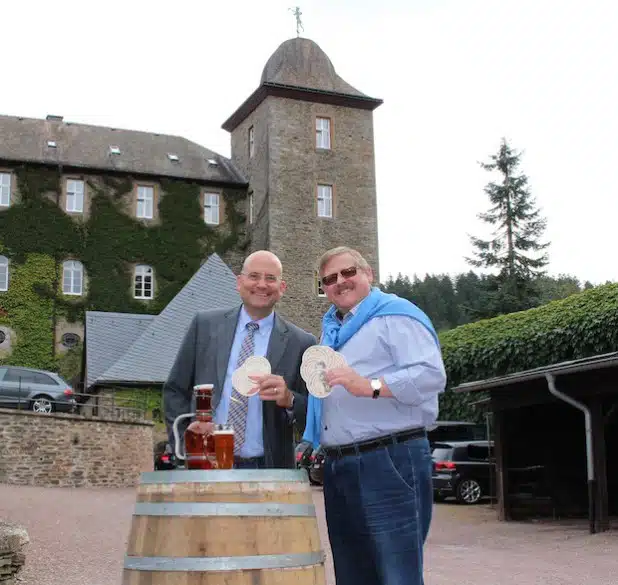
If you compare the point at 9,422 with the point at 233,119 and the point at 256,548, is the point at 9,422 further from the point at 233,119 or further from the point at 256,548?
the point at 233,119

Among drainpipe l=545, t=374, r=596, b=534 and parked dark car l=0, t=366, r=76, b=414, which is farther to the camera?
parked dark car l=0, t=366, r=76, b=414

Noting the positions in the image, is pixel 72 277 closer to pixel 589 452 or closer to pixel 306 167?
pixel 306 167

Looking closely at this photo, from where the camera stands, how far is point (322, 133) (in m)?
37.9

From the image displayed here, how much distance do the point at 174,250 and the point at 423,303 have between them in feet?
113

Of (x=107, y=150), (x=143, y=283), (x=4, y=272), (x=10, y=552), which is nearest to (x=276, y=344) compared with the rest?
(x=10, y=552)

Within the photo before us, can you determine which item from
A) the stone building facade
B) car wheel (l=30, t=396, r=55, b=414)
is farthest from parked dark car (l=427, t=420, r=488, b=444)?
the stone building facade

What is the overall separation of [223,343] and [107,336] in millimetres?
28439

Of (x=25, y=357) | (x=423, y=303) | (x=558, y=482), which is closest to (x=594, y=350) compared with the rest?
→ (x=558, y=482)

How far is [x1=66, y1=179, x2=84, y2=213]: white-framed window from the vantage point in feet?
118

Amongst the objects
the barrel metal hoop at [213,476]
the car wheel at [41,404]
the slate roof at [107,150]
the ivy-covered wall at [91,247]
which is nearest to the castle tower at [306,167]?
the slate roof at [107,150]

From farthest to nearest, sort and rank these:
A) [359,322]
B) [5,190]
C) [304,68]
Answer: [304,68]
[5,190]
[359,322]

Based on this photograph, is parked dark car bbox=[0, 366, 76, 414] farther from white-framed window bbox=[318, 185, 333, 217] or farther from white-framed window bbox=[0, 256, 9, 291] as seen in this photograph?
white-framed window bbox=[318, 185, 333, 217]

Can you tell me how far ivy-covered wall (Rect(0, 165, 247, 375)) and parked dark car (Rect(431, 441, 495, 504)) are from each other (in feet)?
66.6

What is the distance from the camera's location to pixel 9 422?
20953 millimetres
